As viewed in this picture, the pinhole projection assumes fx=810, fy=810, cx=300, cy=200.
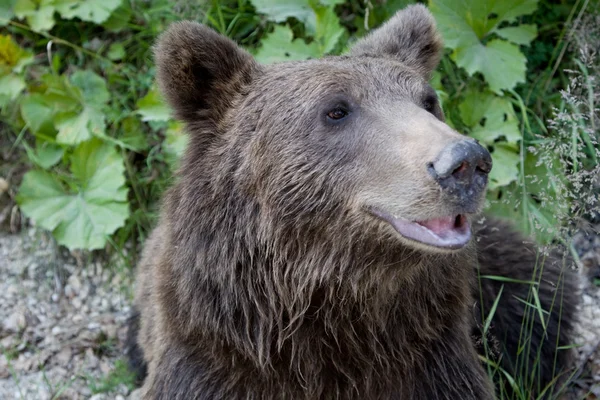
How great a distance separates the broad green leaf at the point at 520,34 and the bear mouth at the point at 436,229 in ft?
9.30

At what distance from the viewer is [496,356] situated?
15.5 ft

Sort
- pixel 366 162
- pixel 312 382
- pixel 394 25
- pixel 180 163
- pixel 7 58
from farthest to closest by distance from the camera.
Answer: pixel 7 58, pixel 394 25, pixel 180 163, pixel 312 382, pixel 366 162

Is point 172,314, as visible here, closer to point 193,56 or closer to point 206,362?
point 206,362

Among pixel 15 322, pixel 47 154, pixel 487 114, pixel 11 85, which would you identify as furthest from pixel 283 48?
pixel 15 322

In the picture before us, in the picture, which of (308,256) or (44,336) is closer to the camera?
(308,256)

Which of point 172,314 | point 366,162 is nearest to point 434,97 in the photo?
point 366,162

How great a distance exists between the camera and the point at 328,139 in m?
3.41

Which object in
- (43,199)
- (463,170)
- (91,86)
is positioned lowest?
(43,199)

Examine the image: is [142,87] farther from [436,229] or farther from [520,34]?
[436,229]

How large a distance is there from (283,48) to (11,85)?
6.93 feet

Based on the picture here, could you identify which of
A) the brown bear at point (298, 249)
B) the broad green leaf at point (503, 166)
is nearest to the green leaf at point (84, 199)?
the brown bear at point (298, 249)

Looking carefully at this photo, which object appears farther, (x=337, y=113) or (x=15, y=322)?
(x=15, y=322)

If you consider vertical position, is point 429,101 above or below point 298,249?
above

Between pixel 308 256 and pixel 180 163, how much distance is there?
2.72 ft
